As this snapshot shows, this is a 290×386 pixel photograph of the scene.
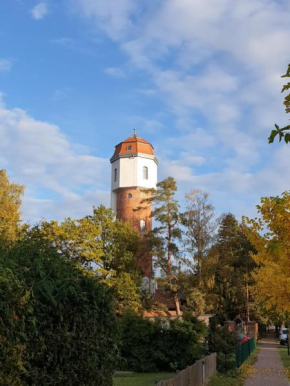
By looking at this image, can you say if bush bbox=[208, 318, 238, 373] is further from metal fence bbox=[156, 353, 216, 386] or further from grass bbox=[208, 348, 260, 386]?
metal fence bbox=[156, 353, 216, 386]

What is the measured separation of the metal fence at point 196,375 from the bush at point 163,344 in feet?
7.32

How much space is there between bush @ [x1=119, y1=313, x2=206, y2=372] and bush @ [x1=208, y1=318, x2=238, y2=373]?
67 cm

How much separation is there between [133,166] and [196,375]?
5126 cm

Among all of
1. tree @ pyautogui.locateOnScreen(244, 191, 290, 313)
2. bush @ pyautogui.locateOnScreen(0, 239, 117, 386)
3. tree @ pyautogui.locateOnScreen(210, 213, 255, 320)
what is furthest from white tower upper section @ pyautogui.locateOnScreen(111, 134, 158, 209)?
bush @ pyautogui.locateOnScreen(0, 239, 117, 386)

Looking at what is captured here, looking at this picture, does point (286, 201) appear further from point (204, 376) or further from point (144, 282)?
point (144, 282)

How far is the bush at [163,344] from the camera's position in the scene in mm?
20109

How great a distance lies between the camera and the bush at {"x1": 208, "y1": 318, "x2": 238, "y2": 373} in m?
19.3

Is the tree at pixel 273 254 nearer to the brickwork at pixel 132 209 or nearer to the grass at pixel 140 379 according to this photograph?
the grass at pixel 140 379

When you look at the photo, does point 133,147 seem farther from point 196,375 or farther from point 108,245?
point 196,375

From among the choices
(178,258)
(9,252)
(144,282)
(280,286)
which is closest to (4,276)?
(9,252)

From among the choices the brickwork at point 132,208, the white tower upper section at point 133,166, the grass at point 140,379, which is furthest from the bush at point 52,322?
the white tower upper section at point 133,166

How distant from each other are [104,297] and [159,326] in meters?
15.3

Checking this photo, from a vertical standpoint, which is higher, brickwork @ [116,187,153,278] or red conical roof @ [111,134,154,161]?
red conical roof @ [111,134,154,161]

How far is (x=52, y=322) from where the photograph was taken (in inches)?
217
